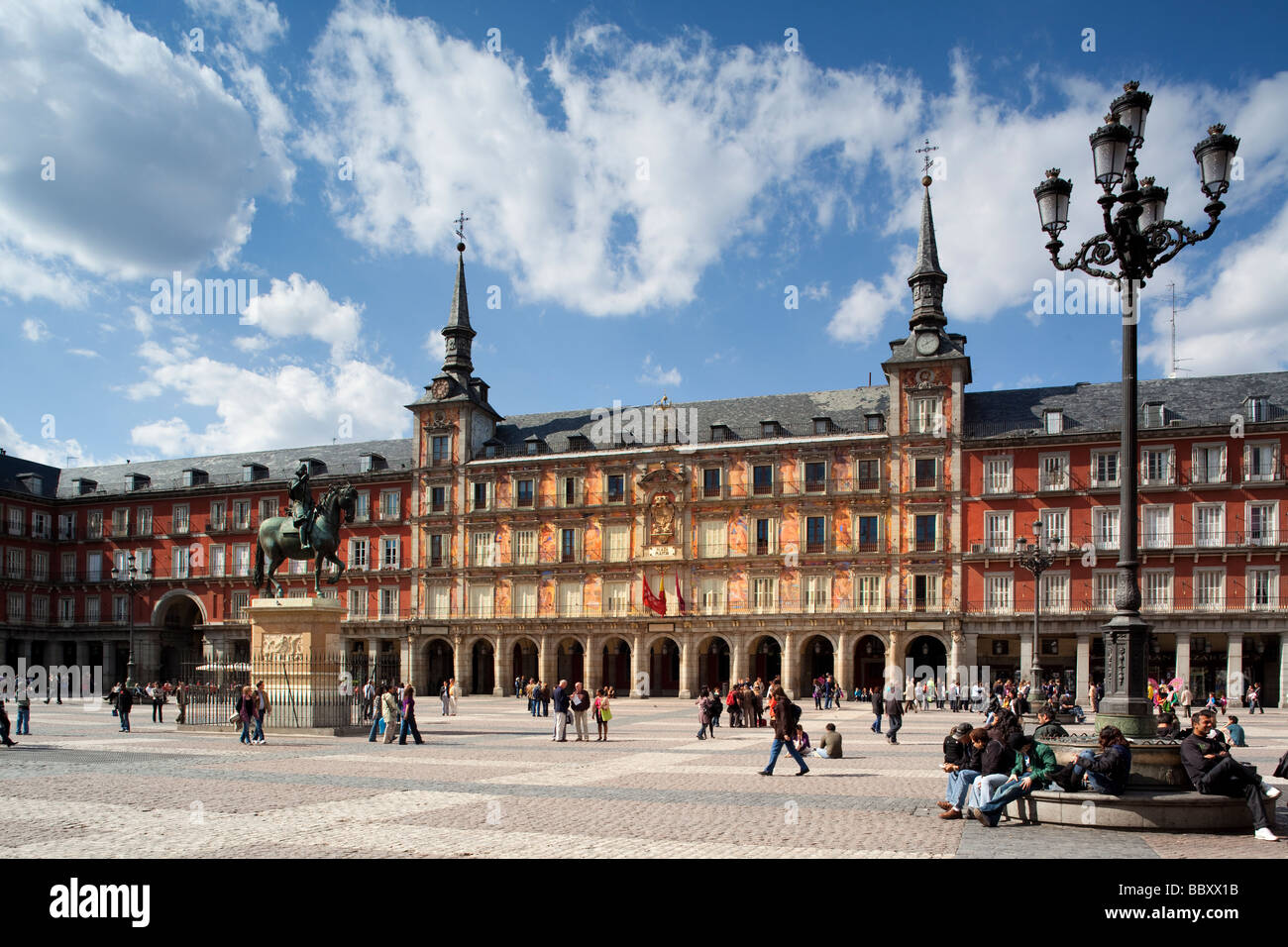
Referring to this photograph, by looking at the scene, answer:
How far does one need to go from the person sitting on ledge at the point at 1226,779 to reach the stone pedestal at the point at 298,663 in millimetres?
20547

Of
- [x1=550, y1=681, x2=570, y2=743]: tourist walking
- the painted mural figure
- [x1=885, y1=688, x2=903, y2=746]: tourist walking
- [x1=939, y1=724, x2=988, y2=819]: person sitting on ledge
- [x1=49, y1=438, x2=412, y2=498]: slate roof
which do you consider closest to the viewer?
[x1=939, y1=724, x2=988, y2=819]: person sitting on ledge

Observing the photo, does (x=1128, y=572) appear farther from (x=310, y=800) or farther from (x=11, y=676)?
(x=11, y=676)

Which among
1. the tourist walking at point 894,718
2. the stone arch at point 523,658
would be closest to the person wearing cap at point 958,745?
the tourist walking at point 894,718

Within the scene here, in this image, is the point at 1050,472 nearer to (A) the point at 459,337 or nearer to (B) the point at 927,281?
(B) the point at 927,281

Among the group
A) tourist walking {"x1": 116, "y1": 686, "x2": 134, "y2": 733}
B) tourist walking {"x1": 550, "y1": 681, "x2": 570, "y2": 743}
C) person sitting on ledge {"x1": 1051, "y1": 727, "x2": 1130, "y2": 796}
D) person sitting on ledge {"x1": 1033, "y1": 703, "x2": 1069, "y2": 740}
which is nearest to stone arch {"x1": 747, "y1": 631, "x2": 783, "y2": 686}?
tourist walking {"x1": 550, "y1": 681, "x2": 570, "y2": 743}

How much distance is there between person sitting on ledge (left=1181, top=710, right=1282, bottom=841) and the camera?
11.6 m

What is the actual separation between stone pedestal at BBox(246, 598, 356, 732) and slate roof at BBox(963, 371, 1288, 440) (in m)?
36.4

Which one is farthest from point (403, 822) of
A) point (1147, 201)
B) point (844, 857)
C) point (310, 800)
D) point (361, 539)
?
point (361, 539)

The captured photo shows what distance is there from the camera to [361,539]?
6556 cm

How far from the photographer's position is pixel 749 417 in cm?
6106

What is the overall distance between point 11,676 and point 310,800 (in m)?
60.6

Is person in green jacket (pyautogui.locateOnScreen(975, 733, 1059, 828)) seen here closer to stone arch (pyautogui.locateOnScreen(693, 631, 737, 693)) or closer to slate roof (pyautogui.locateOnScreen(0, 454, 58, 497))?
stone arch (pyautogui.locateOnScreen(693, 631, 737, 693))

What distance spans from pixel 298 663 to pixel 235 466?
49449mm

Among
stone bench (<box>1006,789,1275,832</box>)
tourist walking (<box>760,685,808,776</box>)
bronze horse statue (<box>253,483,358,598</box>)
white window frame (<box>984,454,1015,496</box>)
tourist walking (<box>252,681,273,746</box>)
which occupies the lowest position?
tourist walking (<box>252,681,273,746</box>)
